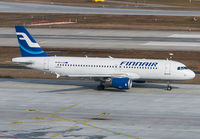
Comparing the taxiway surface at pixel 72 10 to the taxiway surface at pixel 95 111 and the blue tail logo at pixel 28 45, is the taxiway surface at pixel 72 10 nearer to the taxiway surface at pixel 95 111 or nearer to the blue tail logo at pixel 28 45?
the blue tail logo at pixel 28 45

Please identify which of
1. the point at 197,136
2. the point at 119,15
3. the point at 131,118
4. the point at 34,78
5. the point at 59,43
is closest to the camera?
the point at 197,136

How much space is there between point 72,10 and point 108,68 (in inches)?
4307

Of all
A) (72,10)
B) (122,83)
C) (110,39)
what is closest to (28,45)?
(122,83)

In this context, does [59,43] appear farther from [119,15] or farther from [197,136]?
[197,136]

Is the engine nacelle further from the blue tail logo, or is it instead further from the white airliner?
the blue tail logo

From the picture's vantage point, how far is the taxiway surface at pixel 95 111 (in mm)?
42938

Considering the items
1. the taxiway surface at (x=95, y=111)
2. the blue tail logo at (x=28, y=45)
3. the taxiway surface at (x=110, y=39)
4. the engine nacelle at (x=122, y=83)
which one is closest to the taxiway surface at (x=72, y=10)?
the taxiway surface at (x=110, y=39)

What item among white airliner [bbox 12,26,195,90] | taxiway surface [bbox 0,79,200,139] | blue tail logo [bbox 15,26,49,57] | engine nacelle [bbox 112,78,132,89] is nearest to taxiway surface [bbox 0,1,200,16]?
blue tail logo [bbox 15,26,49,57]

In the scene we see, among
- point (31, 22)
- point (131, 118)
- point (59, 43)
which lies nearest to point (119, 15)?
point (31, 22)

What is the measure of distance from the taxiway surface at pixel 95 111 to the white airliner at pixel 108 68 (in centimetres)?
191

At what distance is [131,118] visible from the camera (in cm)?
4816

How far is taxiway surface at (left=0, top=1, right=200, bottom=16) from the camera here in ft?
518

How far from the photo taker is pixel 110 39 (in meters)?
111

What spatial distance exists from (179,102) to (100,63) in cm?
1281
